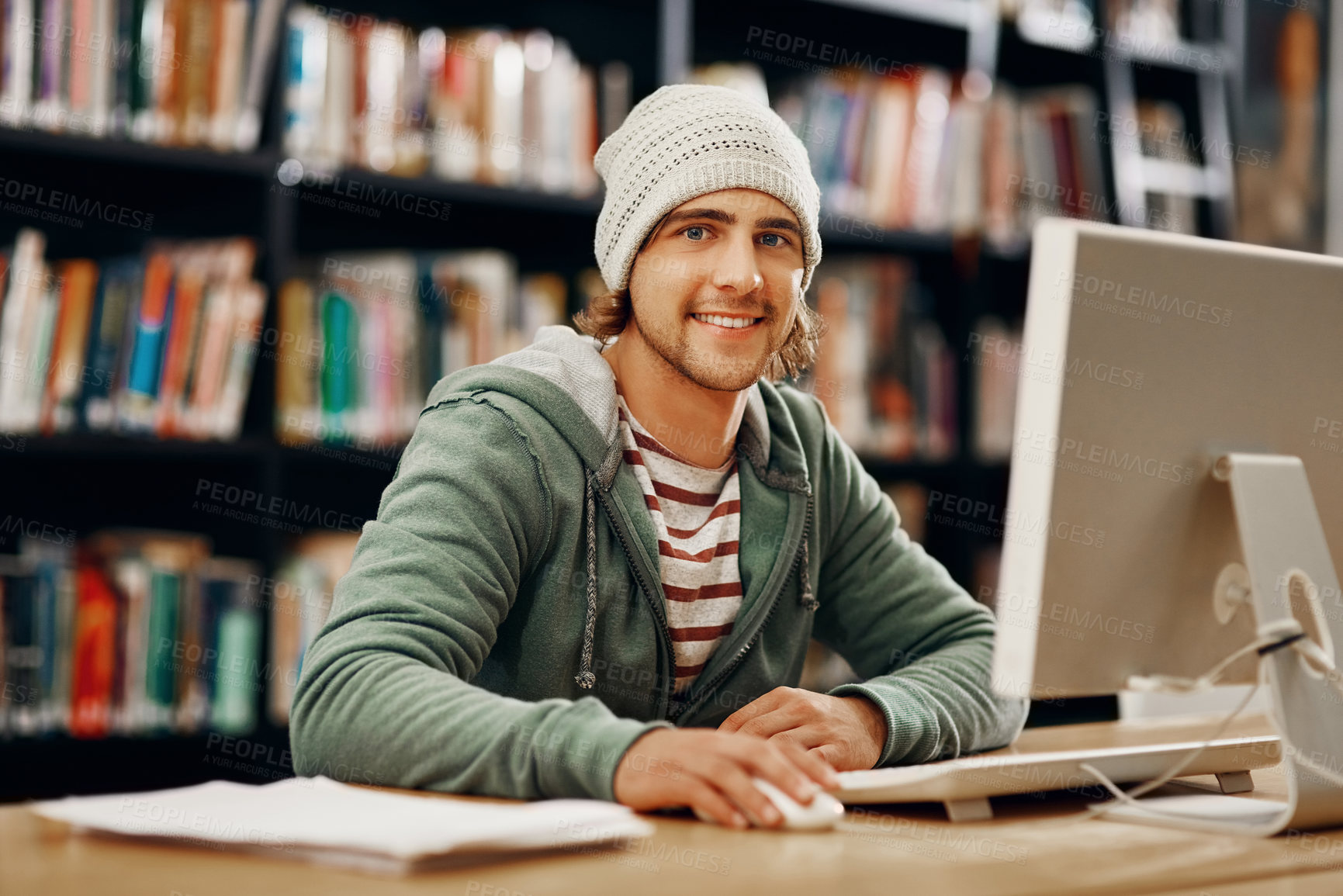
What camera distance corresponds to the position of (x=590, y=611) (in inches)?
53.3

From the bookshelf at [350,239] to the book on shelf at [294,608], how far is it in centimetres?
4

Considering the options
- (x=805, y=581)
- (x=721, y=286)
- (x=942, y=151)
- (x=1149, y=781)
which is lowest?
(x=1149, y=781)

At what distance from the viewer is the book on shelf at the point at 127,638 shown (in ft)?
6.97

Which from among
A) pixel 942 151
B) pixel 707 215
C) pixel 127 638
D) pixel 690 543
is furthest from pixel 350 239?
pixel 690 543

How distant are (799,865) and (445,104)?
6.19 feet

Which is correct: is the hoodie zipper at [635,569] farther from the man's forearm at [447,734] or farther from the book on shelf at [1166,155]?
the book on shelf at [1166,155]

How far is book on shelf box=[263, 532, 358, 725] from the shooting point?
2299 millimetres

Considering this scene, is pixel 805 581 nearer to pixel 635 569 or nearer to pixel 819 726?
pixel 635 569

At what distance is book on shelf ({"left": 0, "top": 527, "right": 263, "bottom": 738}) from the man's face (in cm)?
111

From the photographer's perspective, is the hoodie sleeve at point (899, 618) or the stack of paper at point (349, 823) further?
the hoodie sleeve at point (899, 618)

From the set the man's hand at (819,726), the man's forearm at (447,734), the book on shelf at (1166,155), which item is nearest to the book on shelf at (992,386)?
the book on shelf at (1166,155)

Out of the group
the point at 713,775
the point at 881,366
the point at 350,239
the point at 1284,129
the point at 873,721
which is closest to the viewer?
the point at 713,775

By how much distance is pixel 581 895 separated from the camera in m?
0.76

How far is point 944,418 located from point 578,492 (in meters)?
1.90
